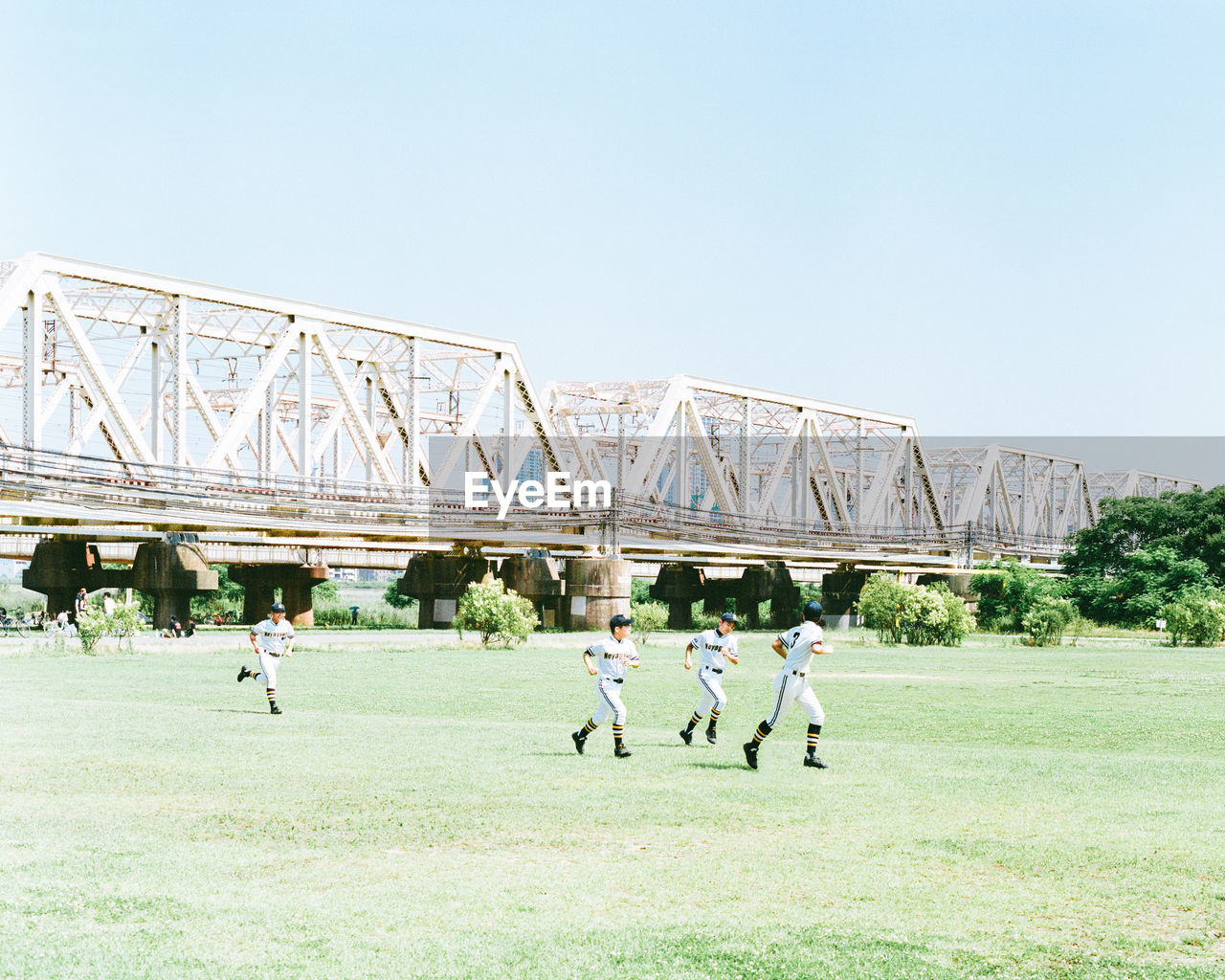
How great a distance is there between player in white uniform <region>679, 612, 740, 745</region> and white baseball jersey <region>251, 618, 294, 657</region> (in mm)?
6391

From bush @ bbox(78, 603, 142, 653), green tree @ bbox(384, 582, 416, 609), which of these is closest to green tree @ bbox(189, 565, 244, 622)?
green tree @ bbox(384, 582, 416, 609)

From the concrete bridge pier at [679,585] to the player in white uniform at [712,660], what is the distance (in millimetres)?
45253

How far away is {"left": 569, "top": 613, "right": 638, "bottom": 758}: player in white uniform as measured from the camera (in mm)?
14594

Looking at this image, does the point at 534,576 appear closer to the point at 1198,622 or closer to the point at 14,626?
the point at 14,626

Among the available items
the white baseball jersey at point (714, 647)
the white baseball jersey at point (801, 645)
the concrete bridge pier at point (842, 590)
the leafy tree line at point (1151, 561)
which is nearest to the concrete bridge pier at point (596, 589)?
the leafy tree line at point (1151, 561)

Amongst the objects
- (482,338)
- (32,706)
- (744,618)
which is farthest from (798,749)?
(744,618)

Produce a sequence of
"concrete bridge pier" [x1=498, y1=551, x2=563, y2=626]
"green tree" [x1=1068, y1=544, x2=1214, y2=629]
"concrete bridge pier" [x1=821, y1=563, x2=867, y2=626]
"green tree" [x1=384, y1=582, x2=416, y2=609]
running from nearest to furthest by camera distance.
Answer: "concrete bridge pier" [x1=498, y1=551, x2=563, y2=626] → "green tree" [x1=1068, y1=544, x2=1214, y2=629] → "concrete bridge pier" [x1=821, y1=563, x2=867, y2=626] → "green tree" [x1=384, y1=582, x2=416, y2=609]

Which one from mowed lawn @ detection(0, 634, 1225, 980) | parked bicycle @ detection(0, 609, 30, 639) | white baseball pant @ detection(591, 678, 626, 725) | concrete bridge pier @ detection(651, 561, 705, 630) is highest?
concrete bridge pier @ detection(651, 561, 705, 630)

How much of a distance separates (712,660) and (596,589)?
96.8 feet

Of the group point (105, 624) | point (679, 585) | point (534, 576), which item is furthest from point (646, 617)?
point (105, 624)

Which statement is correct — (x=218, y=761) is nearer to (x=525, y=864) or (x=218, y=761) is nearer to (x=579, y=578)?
(x=525, y=864)

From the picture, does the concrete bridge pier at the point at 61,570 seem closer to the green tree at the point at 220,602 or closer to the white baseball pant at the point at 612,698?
the green tree at the point at 220,602

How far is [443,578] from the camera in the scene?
47.2m

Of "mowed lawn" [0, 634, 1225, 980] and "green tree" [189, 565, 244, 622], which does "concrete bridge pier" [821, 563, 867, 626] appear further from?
"mowed lawn" [0, 634, 1225, 980]
